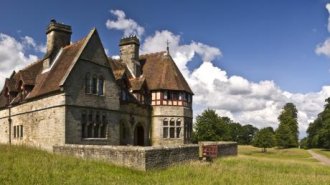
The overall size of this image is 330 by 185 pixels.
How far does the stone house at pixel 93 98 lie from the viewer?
2988 cm

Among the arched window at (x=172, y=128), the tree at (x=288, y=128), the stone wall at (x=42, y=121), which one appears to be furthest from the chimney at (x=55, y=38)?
the tree at (x=288, y=128)

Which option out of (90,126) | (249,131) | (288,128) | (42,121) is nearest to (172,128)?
(90,126)

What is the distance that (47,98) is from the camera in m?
31.0

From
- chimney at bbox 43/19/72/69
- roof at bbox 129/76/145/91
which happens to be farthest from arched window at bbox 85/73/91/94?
roof at bbox 129/76/145/91

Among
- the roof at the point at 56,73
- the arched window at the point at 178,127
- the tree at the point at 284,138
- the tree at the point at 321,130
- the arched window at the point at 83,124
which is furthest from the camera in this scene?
the tree at the point at 284,138

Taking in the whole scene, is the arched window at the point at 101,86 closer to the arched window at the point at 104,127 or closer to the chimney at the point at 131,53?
the arched window at the point at 104,127

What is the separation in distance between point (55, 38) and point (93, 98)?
7.78 m

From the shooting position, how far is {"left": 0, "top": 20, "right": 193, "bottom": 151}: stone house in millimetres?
29875

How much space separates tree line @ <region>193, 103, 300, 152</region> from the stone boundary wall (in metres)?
24.1

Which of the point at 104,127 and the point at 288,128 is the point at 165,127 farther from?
the point at 288,128

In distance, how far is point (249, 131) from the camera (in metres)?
159

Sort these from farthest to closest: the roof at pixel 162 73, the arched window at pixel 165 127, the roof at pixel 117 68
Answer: the arched window at pixel 165 127 < the roof at pixel 162 73 < the roof at pixel 117 68

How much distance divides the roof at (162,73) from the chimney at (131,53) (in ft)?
3.94

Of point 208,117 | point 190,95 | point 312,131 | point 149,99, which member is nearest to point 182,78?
point 190,95
